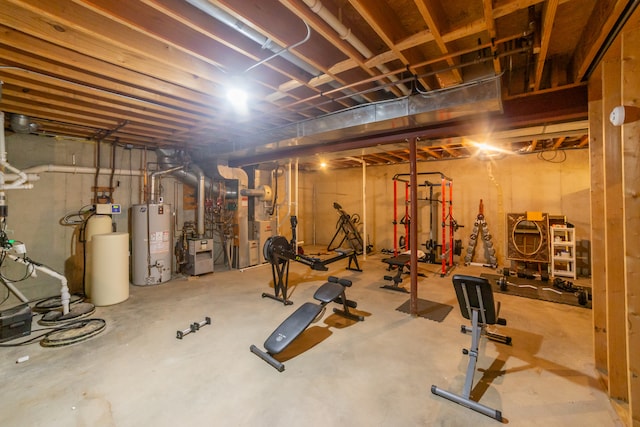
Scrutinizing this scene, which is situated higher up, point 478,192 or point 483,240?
point 478,192

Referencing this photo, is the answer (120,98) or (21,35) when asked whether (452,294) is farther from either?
(21,35)

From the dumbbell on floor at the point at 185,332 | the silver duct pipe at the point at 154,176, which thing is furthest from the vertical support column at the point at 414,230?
the silver duct pipe at the point at 154,176

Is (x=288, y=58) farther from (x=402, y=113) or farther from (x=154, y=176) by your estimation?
(x=154, y=176)

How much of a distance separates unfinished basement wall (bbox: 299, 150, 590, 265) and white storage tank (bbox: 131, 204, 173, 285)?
16.4ft

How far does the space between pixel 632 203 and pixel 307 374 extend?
106 inches

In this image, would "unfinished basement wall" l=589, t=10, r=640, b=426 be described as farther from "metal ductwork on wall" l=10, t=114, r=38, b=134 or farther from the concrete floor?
"metal ductwork on wall" l=10, t=114, r=38, b=134

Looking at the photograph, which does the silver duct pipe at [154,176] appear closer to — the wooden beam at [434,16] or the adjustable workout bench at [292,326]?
the adjustable workout bench at [292,326]

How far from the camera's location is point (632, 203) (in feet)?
5.44

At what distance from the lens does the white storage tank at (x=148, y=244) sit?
16.5 ft

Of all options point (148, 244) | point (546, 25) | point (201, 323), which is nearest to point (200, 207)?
point (148, 244)

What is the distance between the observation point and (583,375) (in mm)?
2365

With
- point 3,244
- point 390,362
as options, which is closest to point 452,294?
point 390,362

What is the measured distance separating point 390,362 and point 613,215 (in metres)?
2.26

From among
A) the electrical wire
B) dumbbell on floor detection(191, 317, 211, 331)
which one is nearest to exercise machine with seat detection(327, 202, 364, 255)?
the electrical wire
